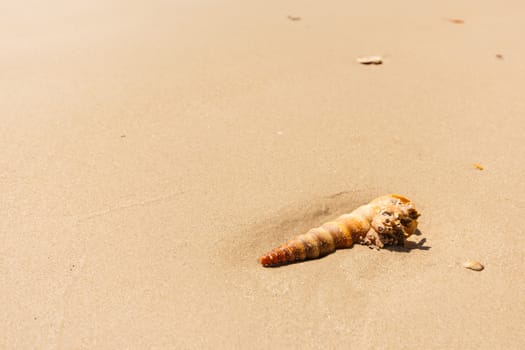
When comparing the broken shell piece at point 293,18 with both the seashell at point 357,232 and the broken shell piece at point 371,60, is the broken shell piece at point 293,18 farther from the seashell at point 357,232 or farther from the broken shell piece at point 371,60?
the seashell at point 357,232

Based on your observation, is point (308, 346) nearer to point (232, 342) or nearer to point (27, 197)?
point (232, 342)

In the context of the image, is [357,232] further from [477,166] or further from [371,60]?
[371,60]

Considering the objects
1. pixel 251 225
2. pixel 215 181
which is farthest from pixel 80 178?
pixel 251 225

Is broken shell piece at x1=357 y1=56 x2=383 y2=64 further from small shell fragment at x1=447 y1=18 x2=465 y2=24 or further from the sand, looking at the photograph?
small shell fragment at x1=447 y1=18 x2=465 y2=24

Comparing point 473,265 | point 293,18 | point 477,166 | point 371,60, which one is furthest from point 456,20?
point 473,265

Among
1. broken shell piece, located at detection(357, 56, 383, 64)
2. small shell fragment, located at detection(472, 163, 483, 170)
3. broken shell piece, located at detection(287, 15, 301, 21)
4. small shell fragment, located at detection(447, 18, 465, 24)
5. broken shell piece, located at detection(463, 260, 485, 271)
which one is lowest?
broken shell piece, located at detection(463, 260, 485, 271)

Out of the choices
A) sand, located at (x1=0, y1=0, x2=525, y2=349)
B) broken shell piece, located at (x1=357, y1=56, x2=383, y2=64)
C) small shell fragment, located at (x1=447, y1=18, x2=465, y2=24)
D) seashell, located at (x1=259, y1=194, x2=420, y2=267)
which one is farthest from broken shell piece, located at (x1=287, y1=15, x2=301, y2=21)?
seashell, located at (x1=259, y1=194, x2=420, y2=267)
